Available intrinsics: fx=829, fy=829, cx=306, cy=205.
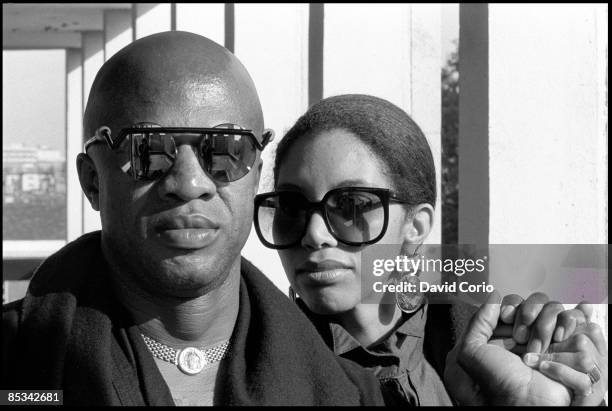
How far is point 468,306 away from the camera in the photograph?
2008 mm

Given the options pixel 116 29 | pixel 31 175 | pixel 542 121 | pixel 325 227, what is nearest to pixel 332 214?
pixel 325 227

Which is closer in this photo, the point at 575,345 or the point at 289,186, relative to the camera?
the point at 575,345

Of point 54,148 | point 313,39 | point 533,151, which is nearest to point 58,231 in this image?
point 54,148

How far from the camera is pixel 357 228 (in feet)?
6.09

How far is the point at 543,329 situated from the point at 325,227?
503 millimetres

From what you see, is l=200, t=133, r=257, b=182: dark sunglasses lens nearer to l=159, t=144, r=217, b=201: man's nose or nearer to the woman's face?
l=159, t=144, r=217, b=201: man's nose

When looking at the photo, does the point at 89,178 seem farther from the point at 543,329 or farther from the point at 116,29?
the point at 116,29

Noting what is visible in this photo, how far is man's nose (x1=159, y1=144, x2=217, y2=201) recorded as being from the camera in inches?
55.2

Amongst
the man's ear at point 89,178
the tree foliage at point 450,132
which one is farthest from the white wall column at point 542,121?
the tree foliage at point 450,132

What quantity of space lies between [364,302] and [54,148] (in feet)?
38.6

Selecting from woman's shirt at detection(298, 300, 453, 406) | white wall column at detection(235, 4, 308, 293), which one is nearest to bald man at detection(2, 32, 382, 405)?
woman's shirt at detection(298, 300, 453, 406)

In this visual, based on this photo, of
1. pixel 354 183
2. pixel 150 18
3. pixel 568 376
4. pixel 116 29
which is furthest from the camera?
pixel 116 29

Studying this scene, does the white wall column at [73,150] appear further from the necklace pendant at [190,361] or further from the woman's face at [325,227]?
the necklace pendant at [190,361]

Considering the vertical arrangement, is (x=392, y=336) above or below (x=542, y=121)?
below
